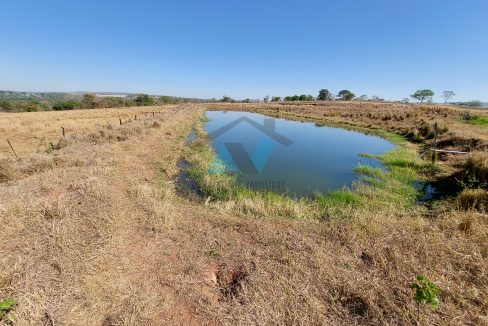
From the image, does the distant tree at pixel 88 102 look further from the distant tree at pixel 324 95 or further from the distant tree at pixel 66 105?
the distant tree at pixel 324 95

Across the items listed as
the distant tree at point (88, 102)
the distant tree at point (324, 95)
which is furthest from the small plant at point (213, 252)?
the distant tree at point (324, 95)

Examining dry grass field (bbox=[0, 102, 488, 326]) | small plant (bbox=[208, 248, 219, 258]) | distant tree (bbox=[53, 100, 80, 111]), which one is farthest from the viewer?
distant tree (bbox=[53, 100, 80, 111])

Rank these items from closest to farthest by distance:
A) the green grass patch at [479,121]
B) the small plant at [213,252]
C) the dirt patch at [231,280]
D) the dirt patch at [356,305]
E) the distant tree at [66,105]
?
the dirt patch at [356,305] → the dirt patch at [231,280] → the small plant at [213,252] → the green grass patch at [479,121] → the distant tree at [66,105]

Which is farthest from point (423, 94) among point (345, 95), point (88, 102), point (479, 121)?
point (88, 102)

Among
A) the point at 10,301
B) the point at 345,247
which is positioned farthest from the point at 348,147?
the point at 10,301

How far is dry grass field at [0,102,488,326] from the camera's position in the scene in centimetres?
351

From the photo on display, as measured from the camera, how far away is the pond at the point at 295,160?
1101 cm

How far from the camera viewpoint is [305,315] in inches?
140

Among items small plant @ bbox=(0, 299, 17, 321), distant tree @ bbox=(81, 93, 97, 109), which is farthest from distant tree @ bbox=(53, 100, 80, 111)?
small plant @ bbox=(0, 299, 17, 321)

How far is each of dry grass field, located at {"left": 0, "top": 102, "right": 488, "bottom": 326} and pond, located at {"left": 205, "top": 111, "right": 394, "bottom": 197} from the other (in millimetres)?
3652

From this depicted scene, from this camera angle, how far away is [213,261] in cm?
486

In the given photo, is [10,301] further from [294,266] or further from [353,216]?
[353,216]

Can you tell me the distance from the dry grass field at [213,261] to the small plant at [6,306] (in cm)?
6

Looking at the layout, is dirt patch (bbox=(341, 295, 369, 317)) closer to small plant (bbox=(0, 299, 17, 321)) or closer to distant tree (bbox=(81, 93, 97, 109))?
small plant (bbox=(0, 299, 17, 321))
